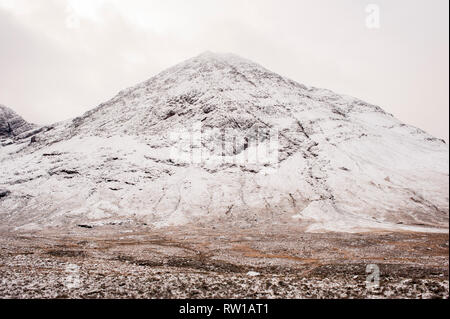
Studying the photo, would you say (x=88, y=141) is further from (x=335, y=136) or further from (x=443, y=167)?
(x=443, y=167)

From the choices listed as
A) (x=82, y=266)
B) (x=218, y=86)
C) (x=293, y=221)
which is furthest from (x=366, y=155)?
(x=82, y=266)

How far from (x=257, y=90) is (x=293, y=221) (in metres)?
114

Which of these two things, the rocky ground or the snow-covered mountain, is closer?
the rocky ground

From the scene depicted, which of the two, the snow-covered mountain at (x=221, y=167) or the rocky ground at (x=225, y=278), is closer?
the rocky ground at (x=225, y=278)

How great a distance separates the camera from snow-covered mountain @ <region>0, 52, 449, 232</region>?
10944 centimetres

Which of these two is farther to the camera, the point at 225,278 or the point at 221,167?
the point at 221,167

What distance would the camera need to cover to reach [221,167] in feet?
484

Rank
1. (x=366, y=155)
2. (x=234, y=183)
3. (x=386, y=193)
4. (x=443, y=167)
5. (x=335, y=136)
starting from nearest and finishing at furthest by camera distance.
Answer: (x=443, y=167) → (x=386, y=193) → (x=234, y=183) → (x=366, y=155) → (x=335, y=136)

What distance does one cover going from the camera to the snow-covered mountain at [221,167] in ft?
359

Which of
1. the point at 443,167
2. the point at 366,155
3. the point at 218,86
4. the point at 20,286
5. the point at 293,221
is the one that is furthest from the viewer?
the point at 218,86

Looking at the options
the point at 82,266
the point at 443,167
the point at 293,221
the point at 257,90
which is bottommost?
the point at 293,221
